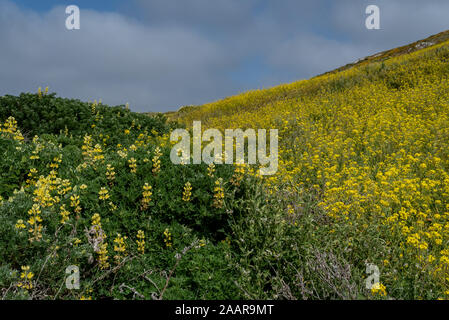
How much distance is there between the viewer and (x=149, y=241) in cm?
312

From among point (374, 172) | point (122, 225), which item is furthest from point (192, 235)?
point (374, 172)

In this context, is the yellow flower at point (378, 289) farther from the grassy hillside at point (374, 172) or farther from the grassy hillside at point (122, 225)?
the grassy hillside at point (122, 225)

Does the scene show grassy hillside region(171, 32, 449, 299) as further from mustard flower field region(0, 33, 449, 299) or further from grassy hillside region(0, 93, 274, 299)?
grassy hillside region(0, 93, 274, 299)

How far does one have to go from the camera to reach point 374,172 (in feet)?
20.4

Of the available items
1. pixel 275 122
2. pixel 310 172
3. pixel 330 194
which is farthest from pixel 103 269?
pixel 275 122

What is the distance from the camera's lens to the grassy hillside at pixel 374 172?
3.22 meters

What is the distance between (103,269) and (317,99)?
12.6 meters

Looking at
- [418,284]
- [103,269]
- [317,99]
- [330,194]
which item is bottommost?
[418,284]

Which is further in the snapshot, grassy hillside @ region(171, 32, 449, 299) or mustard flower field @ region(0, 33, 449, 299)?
grassy hillside @ region(171, 32, 449, 299)

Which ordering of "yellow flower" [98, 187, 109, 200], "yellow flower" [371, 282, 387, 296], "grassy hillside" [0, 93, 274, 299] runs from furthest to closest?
"yellow flower" [98, 187, 109, 200] < "grassy hillside" [0, 93, 274, 299] < "yellow flower" [371, 282, 387, 296]

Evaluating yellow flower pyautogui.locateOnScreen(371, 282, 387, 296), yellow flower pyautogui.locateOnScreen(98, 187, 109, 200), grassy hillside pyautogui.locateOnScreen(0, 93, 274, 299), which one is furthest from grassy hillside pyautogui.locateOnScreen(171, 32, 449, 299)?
yellow flower pyautogui.locateOnScreen(98, 187, 109, 200)

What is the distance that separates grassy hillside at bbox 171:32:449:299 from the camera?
3.22 m

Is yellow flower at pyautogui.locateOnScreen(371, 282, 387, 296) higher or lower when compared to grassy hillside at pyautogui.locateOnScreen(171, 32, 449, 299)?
lower
